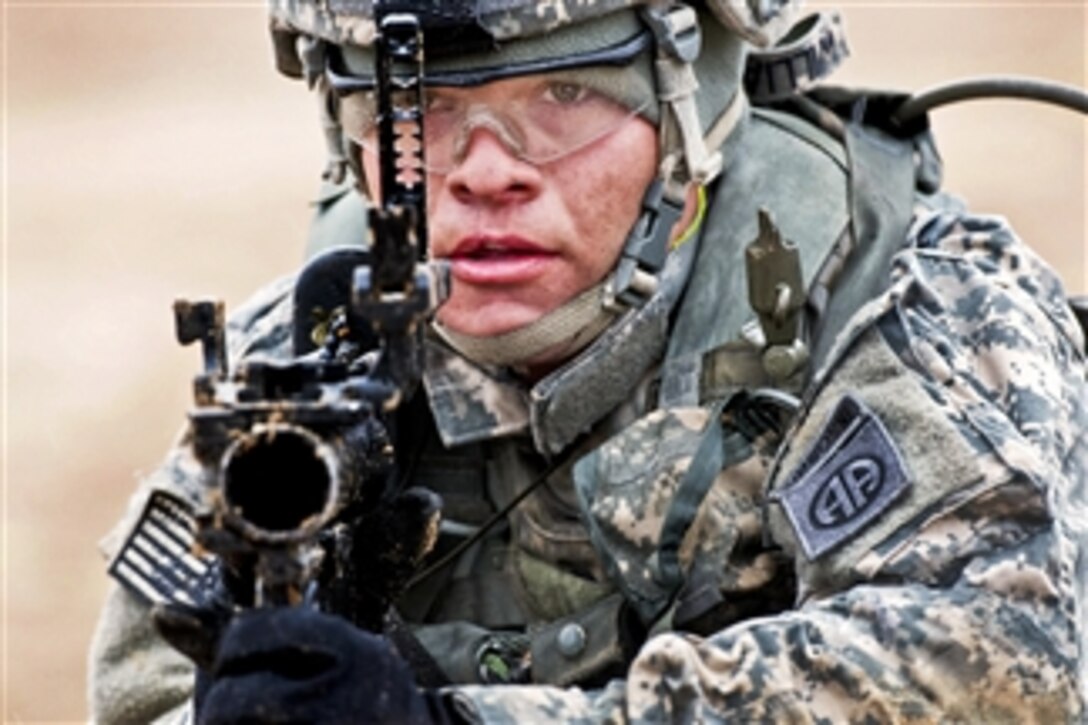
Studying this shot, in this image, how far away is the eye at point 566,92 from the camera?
614cm

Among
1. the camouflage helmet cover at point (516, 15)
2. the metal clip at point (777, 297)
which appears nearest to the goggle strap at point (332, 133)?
the camouflage helmet cover at point (516, 15)

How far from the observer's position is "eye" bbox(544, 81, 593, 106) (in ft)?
20.2

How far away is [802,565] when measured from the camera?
579 cm

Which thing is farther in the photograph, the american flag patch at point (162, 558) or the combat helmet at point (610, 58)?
the american flag patch at point (162, 558)

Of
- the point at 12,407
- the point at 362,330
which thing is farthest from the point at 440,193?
the point at 12,407

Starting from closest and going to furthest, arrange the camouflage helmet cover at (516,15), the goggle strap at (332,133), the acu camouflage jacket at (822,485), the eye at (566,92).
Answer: the acu camouflage jacket at (822,485) < the camouflage helmet cover at (516,15) < the eye at (566,92) < the goggle strap at (332,133)

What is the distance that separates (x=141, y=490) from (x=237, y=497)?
2.06 metres

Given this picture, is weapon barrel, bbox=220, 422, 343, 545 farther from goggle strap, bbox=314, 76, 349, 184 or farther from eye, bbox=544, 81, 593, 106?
goggle strap, bbox=314, 76, 349, 184

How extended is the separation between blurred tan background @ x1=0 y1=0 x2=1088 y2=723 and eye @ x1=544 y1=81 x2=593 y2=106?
4442mm

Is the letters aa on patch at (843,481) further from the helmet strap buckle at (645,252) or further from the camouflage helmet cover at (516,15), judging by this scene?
the camouflage helmet cover at (516,15)

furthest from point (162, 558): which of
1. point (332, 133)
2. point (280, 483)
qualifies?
point (280, 483)

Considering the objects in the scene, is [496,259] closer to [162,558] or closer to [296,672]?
[162,558]

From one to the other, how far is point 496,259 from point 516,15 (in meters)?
0.41

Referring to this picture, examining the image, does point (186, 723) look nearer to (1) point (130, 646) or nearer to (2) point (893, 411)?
(1) point (130, 646)
